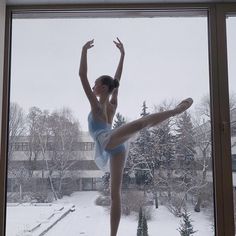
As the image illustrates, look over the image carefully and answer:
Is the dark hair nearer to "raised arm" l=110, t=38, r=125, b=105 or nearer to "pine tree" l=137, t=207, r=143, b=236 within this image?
"raised arm" l=110, t=38, r=125, b=105

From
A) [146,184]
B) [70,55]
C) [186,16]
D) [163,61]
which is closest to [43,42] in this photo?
[70,55]

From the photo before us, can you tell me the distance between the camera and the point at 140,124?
72.2 inches

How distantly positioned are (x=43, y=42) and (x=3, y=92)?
1.23 feet

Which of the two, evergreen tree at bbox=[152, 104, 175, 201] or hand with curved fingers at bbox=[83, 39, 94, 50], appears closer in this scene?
evergreen tree at bbox=[152, 104, 175, 201]

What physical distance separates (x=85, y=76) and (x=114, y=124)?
321 millimetres

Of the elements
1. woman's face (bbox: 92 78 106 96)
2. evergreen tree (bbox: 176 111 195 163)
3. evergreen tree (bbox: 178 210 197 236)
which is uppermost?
woman's face (bbox: 92 78 106 96)

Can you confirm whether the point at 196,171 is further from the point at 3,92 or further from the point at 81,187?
the point at 3,92

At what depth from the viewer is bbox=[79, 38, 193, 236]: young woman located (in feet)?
5.93

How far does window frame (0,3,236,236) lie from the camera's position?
176 cm

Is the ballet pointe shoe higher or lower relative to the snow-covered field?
higher

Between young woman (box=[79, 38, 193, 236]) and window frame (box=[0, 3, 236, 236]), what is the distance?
19 cm

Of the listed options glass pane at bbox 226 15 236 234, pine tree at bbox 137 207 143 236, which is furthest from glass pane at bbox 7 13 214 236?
glass pane at bbox 226 15 236 234

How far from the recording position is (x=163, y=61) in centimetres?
192

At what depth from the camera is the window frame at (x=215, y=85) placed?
5.77 feet
